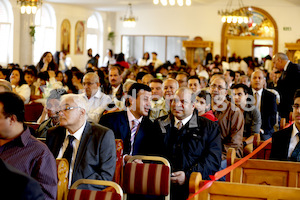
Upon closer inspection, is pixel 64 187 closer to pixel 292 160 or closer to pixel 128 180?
pixel 128 180

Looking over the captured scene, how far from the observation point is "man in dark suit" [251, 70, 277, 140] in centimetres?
718

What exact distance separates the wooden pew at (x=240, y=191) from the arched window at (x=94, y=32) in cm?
1923

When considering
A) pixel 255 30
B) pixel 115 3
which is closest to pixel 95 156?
pixel 115 3

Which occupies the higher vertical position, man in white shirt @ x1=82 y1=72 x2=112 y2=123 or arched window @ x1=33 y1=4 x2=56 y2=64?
arched window @ x1=33 y1=4 x2=56 y2=64

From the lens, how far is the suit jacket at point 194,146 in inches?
174

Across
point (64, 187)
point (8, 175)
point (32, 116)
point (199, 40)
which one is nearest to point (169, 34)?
point (199, 40)

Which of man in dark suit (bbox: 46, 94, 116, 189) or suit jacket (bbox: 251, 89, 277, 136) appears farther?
suit jacket (bbox: 251, 89, 277, 136)

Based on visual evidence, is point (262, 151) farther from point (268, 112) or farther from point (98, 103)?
point (98, 103)

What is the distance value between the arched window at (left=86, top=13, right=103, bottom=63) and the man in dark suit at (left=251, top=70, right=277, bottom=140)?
15.2 metres

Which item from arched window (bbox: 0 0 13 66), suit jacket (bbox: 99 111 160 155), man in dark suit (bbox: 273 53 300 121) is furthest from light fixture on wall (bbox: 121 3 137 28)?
suit jacket (bbox: 99 111 160 155)

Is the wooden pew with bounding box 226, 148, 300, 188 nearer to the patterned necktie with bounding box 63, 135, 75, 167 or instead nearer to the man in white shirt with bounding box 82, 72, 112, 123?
the patterned necktie with bounding box 63, 135, 75, 167

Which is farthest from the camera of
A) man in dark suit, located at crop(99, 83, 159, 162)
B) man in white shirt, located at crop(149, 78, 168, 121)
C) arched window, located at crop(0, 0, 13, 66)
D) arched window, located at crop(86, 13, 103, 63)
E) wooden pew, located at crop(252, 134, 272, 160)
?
arched window, located at crop(86, 13, 103, 63)

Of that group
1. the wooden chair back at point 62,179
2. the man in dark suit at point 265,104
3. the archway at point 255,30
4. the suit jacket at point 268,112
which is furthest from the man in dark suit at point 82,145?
the archway at point 255,30

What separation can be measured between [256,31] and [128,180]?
19232 millimetres
